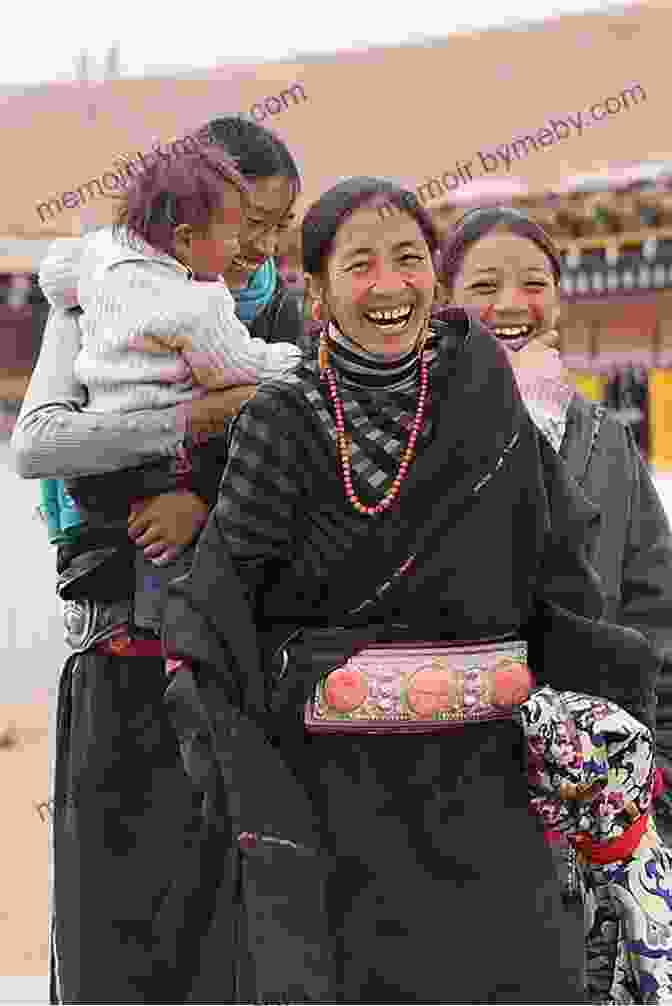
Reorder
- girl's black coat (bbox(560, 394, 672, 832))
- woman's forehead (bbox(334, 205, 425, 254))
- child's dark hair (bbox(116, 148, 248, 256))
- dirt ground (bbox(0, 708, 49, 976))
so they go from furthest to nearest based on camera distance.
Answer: dirt ground (bbox(0, 708, 49, 976))
girl's black coat (bbox(560, 394, 672, 832))
child's dark hair (bbox(116, 148, 248, 256))
woman's forehead (bbox(334, 205, 425, 254))

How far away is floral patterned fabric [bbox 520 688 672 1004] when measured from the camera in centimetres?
256

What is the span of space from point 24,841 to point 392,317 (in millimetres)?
4222

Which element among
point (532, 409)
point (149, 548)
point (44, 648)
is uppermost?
point (532, 409)

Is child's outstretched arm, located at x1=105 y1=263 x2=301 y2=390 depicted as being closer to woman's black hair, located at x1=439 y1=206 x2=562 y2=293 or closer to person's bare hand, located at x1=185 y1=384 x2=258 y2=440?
person's bare hand, located at x1=185 y1=384 x2=258 y2=440

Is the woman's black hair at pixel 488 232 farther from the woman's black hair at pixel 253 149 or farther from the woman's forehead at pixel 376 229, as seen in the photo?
the woman's forehead at pixel 376 229

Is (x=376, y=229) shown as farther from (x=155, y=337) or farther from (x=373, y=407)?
(x=155, y=337)

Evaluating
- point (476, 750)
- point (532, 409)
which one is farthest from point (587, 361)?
point (476, 750)

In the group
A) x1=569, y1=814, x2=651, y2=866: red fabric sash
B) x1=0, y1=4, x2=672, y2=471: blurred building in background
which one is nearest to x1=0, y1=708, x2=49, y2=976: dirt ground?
x1=569, y1=814, x2=651, y2=866: red fabric sash

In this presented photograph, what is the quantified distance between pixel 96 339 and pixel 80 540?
1.20 ft

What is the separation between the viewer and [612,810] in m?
2.64

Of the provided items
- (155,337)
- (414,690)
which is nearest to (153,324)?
(155,337)

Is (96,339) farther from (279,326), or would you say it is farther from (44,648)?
(44,648)

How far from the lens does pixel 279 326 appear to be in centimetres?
310

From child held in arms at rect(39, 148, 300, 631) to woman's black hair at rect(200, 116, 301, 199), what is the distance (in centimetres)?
9
